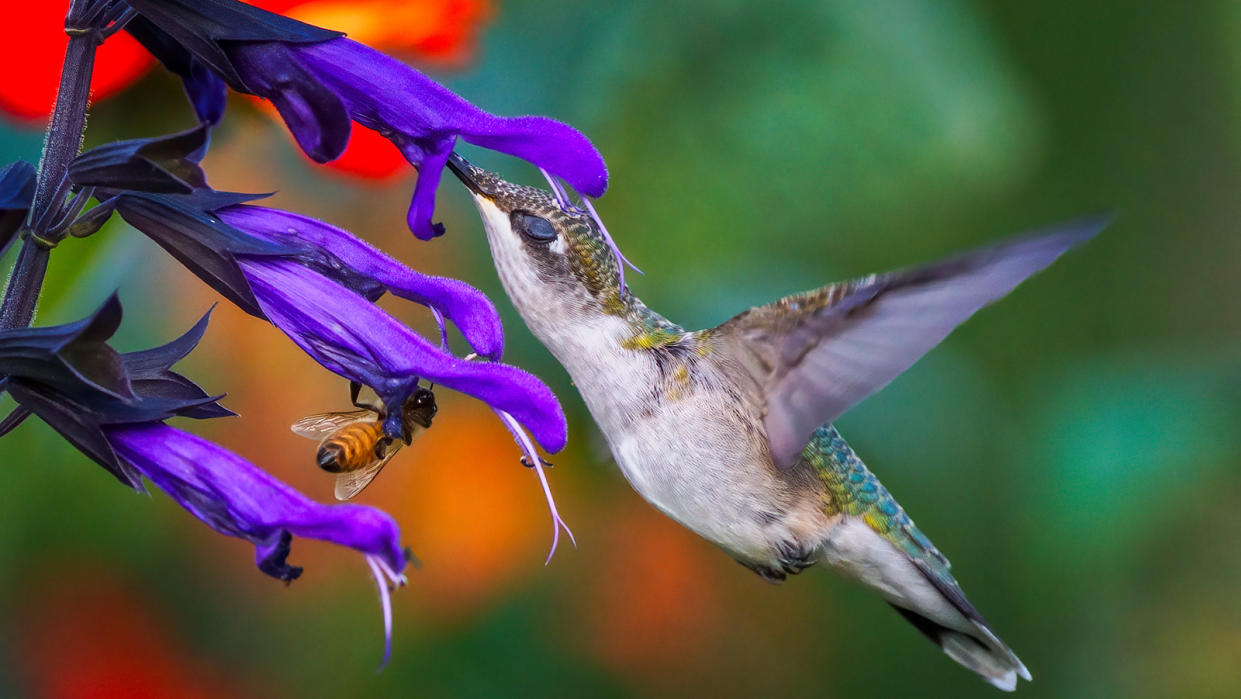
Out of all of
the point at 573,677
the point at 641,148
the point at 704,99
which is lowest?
the point at 573,677

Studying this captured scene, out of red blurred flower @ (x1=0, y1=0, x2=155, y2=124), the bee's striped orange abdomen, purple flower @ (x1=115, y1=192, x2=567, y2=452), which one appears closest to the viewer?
purple flower @ (x1=115, y1=192, x2=567, y2=452)

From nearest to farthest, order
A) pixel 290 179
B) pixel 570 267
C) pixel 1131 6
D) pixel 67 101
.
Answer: pixel 67 101 < pixel 570 267 < pixel 290 179 < pixel 1131 6

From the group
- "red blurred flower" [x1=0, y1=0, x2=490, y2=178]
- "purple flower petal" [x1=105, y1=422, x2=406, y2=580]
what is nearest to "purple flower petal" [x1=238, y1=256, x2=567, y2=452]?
"purple flower petal" [x1=105, y1=422, x2=406, y2=580]

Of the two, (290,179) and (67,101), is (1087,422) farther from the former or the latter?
(67,101)

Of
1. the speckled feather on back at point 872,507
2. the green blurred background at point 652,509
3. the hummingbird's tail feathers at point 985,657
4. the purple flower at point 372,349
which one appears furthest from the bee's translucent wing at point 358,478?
the hummingbird's tail feathers at point 985,657

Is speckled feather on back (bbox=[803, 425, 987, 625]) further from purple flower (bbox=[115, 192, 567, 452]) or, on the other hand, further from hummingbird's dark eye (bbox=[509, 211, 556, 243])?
purple flower (bbox=[115, 192, 567, 452])

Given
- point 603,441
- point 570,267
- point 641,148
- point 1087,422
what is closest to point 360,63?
point 570,267

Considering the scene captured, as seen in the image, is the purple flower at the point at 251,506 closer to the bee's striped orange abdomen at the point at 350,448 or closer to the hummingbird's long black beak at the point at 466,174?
the bee's striped orange abdomen at the point at 350,448
